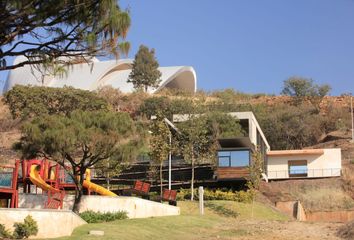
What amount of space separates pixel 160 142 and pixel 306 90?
52.2 metres

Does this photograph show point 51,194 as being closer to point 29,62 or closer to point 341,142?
point 29,62

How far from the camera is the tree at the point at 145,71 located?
3260 inches

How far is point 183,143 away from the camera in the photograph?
3744 cm

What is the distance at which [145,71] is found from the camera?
84.1 metres

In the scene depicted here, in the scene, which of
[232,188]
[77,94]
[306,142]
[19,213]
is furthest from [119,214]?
[306,142]

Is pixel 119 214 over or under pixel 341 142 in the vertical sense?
under

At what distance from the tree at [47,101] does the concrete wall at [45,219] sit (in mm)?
39837

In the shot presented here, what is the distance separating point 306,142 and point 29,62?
59.9 m

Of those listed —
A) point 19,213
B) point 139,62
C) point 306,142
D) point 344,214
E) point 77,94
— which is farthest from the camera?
point 139,62

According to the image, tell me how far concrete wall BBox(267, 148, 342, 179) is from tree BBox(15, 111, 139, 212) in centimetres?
3133

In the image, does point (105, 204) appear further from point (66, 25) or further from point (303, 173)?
point (303, 173)

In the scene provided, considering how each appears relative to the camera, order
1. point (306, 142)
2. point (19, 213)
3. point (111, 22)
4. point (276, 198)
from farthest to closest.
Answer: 1. point (306, 142)
2. point (276, 198)
3. point (19, 213)
4. point (111, 22)

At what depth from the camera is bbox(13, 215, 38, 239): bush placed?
15734mm

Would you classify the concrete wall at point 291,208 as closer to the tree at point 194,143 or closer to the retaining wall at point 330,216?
the retaining wall at point 330,216
